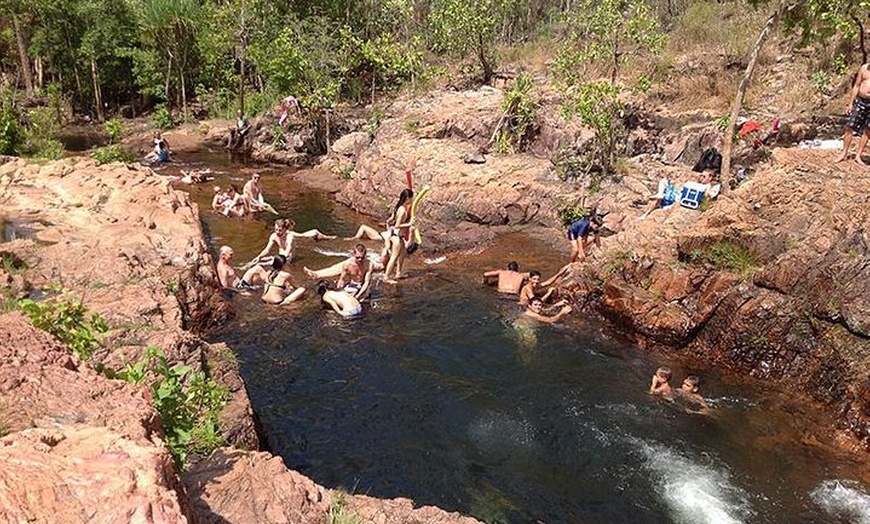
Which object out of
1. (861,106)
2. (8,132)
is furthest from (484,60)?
(861,106)

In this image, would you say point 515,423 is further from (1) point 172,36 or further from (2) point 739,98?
(1) point 172,36

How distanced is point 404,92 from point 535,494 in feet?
77.1

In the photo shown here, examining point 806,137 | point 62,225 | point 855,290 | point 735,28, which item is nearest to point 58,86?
point 62,225

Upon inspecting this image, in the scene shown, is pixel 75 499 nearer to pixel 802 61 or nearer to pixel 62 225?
pixel 62 225

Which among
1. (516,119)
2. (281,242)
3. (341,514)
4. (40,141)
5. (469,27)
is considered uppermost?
(469,27)

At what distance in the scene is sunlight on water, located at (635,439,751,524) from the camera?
290 inches

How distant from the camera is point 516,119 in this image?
20.5 metres

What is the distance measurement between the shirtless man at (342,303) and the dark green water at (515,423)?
21cm

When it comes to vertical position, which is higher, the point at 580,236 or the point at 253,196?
the point at 580,236

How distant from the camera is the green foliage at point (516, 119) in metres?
20.2

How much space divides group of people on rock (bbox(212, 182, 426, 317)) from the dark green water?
382 millimetres

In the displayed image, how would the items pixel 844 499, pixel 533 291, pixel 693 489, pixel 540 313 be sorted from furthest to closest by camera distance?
pixel 533 291 < pixel 540 313 < pixel 693 489 < pixel 844 499

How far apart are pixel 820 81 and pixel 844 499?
15.7m

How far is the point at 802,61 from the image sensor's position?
22.2 meters
